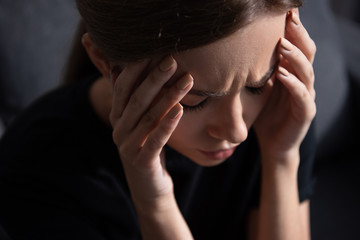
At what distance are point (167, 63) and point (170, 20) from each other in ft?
0.20

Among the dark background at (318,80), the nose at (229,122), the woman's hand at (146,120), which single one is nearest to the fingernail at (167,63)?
the woman's hand at (146,120)

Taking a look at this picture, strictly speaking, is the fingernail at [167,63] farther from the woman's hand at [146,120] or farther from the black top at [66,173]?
the black top at [66,173]

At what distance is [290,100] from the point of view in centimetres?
82

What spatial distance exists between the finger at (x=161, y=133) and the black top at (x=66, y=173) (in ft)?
0.60

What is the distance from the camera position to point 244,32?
59 cm

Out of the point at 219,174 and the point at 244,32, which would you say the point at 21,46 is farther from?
the point at 244,32

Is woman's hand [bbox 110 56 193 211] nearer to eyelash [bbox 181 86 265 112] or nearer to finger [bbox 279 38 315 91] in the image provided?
eyelash [bbox 181 86 265 112]

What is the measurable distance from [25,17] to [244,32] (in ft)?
3.17

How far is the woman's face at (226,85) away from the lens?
59cm

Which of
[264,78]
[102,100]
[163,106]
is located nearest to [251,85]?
[264,78]

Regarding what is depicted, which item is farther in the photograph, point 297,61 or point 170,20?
point 297,61

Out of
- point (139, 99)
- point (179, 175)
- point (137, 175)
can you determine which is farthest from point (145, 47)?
point (179, 175)

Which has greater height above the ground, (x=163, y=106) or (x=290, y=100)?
(x=163, y=106)

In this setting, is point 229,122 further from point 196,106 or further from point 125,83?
point 125,83
